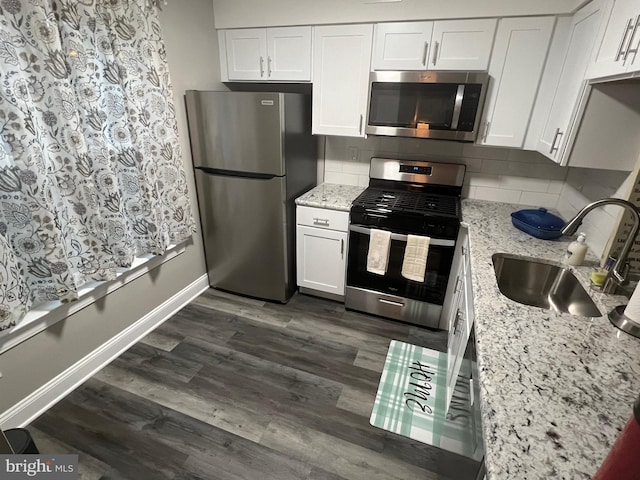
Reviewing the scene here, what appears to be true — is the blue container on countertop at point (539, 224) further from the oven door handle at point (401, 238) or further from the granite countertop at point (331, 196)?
the granite countertop at point (331, 196)

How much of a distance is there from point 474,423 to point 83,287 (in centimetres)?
208

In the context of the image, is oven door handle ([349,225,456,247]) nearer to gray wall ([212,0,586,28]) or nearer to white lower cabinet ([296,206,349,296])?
white lower cabinet ([296,206,349,296])

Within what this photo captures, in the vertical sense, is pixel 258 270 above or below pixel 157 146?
below

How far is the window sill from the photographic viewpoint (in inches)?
62.6

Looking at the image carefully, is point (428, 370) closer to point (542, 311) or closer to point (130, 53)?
point (542, 311)

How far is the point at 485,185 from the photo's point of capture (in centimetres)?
250

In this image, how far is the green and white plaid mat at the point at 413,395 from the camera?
69.1 inches

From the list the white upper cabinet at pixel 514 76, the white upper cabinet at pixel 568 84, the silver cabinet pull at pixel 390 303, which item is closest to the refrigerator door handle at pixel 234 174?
the silver cabinet pull at pixel 390 303

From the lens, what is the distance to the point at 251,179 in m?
2.43

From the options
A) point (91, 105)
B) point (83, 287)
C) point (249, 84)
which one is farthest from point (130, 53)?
point (83, 287)

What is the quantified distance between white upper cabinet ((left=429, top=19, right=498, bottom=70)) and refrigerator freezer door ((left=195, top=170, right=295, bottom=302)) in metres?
1.30

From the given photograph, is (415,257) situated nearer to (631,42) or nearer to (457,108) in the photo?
(457,108)

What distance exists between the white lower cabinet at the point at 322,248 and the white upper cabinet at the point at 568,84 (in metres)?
1.30

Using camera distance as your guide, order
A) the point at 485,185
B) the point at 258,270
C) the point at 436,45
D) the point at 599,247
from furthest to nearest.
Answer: the point at 258,270
the point at 485,185
the point at 436,45
the point at 599,247
